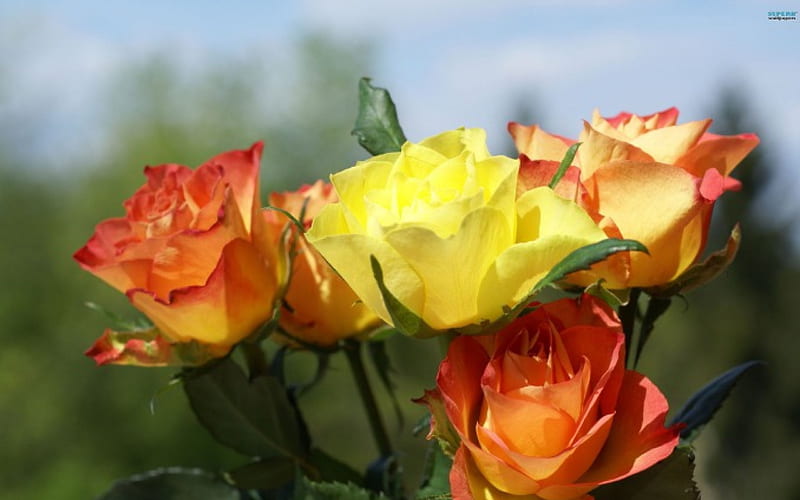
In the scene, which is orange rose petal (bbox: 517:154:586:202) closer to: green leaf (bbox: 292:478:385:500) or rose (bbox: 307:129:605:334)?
rose (bbox: 307:129:605:334)

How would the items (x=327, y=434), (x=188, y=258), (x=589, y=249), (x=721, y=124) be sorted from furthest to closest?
1. (x=721, y=124)
2. (x=327, y=434)
3. (x=188, y=258)
4. (x=589, y=249)

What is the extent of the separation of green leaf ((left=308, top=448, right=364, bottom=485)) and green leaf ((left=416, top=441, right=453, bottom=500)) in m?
0.07

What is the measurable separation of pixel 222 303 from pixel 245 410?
7 centimetres

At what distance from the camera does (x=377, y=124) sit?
1.33 ft

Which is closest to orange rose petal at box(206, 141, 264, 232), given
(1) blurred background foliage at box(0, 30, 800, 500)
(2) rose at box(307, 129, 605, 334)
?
(2) rose at box(307, 129, 605, 334)

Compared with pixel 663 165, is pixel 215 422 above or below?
below

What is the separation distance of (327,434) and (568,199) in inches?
207

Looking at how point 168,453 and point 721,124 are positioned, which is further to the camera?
point 721,124

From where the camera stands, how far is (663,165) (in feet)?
1.16

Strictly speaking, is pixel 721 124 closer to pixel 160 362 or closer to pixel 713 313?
pixel 713 313

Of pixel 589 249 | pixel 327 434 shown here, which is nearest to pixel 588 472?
pixel 589 249

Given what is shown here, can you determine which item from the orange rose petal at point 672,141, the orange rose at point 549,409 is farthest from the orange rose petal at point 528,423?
the orange rose petal at point 672,141

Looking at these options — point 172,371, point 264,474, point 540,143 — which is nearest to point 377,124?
point 540,143

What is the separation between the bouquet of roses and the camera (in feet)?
1.03
